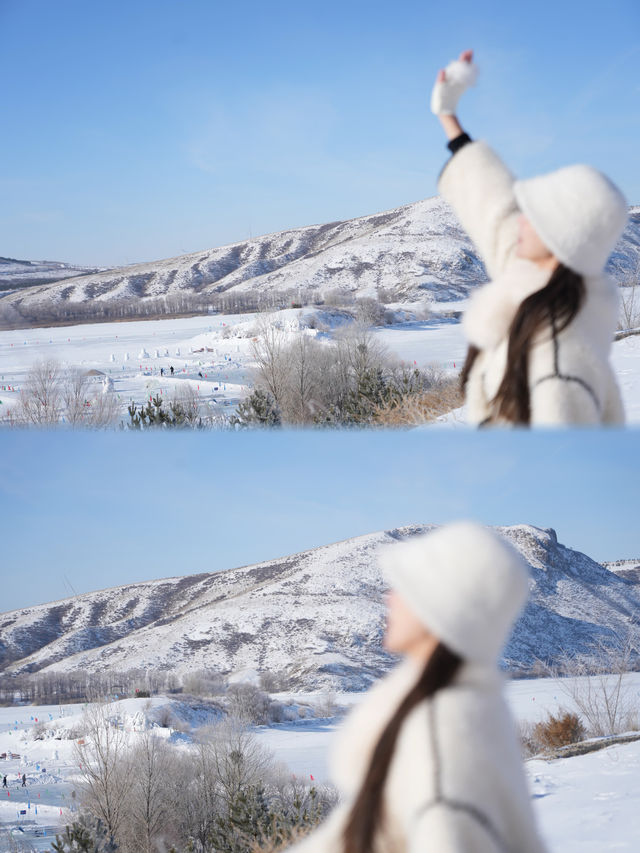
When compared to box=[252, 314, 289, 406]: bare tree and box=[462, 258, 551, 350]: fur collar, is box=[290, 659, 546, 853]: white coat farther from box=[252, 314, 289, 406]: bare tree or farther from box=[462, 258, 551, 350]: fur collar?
box=[252, 314, 289, 406]: bare tree

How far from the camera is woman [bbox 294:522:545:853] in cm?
88

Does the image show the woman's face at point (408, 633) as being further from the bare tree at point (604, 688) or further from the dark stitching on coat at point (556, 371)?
the bare tree at point (604, 688)

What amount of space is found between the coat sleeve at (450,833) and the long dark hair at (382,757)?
69mm

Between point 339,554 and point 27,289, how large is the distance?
5426mm

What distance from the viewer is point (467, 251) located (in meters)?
21.6

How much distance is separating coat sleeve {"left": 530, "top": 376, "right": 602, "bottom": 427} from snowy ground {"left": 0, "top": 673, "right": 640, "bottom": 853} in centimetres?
125

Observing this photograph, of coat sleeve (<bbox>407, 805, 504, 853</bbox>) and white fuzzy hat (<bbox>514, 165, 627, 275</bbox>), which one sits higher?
white fuzzy hat (<bbox>514, 165, 627, 275</bbox>)

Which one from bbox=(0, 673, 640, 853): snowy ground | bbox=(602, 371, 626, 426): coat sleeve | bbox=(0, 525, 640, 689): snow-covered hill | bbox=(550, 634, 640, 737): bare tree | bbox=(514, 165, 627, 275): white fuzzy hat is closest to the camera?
bbox=(514, 165, 627, 275): white fuzzy hat

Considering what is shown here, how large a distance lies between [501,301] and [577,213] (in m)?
0.17

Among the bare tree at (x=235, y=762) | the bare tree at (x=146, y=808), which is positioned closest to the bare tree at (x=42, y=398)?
the bare tree at (x=235, y=762)

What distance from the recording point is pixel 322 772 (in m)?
8.41

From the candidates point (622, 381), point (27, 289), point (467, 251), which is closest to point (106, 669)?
point (27, 289)

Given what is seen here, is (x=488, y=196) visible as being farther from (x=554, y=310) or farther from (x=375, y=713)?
(x=375, y=713)

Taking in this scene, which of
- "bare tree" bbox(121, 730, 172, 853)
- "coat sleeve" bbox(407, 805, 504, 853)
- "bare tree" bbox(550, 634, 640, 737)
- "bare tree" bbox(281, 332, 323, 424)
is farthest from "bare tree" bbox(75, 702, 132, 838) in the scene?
"coat sleeve" bbox(407, 805, 504, 853)
